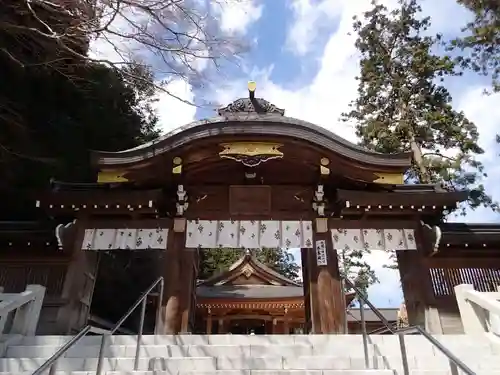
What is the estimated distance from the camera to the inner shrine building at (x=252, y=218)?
6.91 metres

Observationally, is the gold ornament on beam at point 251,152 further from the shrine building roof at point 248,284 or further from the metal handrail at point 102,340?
the shrine building roof at point 248,284

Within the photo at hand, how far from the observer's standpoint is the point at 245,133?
6.98m

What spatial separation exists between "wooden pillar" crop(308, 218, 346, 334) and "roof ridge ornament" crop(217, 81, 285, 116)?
2740 mm

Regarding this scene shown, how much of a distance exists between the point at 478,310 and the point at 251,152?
14.6 feet

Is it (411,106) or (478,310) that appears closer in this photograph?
(478,310)

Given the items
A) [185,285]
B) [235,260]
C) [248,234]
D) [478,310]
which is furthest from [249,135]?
[235,260]

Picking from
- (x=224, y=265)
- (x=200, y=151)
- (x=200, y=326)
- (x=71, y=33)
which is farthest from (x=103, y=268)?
(x=224, y=265)

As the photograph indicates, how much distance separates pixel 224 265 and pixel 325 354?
66.4ft

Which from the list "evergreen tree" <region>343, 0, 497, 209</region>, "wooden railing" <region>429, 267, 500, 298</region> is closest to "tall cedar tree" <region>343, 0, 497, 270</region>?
"evergreen tree" <region>343, 0, 497, 209</region>

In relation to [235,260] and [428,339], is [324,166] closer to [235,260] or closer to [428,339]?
[428,339]

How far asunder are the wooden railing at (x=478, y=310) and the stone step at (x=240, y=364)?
114 cm

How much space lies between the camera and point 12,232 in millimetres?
6973

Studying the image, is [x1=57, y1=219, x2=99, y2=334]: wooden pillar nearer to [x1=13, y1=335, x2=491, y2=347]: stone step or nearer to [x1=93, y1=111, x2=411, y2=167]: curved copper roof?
[x1=13, y1=335, x2=491, y2=347]: stone step

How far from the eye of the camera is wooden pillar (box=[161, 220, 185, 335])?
6.45 metres
